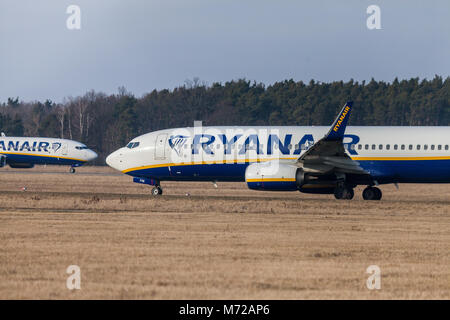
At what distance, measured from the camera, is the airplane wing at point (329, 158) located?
30438mm

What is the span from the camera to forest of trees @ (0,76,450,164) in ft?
318

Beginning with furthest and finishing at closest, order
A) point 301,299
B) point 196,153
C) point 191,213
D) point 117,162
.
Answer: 1. point 117,162
2. point 196,153
3. point 191,213
4. point 301,299

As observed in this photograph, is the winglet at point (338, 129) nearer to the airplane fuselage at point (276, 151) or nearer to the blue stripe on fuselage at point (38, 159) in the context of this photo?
the airplane fuselage at point (276, 151)

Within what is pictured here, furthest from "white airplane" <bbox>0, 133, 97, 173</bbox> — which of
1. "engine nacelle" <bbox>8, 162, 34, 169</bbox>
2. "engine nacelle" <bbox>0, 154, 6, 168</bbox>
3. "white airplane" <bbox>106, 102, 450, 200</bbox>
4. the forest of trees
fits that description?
"white airplane" <bbox>106, 102, 450, 200</bbox>

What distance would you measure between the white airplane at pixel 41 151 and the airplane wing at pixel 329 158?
141ft

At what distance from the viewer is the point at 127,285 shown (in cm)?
1189

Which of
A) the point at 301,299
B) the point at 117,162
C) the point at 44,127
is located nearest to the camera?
the point at 301,299

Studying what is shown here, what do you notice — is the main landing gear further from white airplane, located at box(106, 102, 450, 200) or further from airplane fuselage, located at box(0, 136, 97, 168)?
airplane fuselage, located at box(0, 136, 97, 168)

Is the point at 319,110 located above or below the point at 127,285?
above

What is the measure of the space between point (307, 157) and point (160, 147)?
7054mm

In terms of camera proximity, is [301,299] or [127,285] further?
[127,285]
